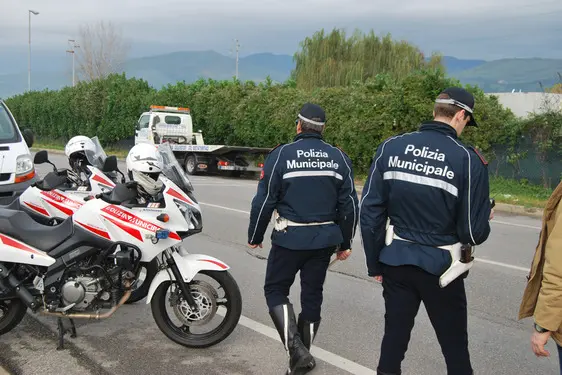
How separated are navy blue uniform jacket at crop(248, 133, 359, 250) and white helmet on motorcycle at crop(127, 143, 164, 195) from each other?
3.14 ft

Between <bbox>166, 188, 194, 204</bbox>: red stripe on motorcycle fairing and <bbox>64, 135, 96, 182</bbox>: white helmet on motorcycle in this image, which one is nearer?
<bbox>166, 188, 194, 204</bbox>: red stripe on motorcycle fairing

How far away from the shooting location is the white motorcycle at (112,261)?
4.38 meters

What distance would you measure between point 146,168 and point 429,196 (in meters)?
2.32

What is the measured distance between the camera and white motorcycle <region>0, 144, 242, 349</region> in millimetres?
4379

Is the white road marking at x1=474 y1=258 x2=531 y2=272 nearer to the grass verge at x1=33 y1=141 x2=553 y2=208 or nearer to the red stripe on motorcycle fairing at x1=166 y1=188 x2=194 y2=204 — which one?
the red stripe on motorcycle fairing at x1=166 y1=188 x2=194 y2=204

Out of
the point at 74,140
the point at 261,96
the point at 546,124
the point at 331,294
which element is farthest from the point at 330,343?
the point at 261,96

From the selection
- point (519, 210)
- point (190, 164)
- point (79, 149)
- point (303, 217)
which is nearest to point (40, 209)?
point (79, 149)

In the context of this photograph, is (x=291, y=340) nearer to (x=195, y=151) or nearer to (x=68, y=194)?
(x=68, y=194)

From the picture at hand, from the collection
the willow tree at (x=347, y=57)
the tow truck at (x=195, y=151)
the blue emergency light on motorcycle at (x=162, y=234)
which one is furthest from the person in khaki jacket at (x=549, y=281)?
the willow tree at (x=347, y=57)

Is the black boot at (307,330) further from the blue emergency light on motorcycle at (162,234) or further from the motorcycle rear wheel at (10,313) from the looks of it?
the motorcycle rear wheel at (10,313)

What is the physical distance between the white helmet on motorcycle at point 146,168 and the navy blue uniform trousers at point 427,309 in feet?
Result: 6.76

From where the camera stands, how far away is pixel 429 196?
10.2 ft

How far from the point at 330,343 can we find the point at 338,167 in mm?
1591

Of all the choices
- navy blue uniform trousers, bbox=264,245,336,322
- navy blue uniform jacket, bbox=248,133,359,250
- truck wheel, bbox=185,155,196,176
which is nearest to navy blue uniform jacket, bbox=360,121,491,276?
navy blue uniform jacket, bbox=248,133,359,250
